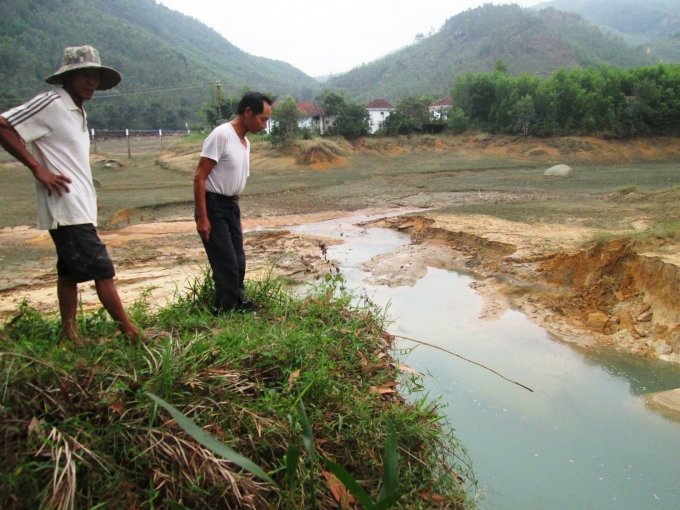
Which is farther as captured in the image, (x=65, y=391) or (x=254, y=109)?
(x=254, y=109)

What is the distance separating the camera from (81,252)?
2430 millimetres

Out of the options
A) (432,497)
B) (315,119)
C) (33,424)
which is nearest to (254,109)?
(33,424)

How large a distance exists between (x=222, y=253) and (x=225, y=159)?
64 cm

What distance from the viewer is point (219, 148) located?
128 inches

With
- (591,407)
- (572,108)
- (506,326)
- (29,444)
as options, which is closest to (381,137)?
(572,108)

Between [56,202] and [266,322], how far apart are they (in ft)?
4.70

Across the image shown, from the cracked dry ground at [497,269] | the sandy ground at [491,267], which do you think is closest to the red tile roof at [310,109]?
the sandy ground at [491,267]

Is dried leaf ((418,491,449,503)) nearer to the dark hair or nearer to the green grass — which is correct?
the green grass

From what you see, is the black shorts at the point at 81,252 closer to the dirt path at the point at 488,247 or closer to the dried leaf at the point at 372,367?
the dirt path at the point at 488,247

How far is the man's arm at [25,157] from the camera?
222 cm

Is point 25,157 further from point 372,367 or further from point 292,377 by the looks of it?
point 372,367

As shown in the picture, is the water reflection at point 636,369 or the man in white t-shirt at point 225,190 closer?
the man in white t-shirt at point 225,190

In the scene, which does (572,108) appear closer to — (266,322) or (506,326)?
(506,326)

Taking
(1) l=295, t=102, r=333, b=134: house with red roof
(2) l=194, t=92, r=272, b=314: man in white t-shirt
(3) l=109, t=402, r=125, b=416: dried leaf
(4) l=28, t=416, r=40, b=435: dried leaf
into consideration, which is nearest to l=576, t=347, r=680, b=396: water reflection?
(2) l=194, t=92, r=272, b=314: man in white t-shirt
